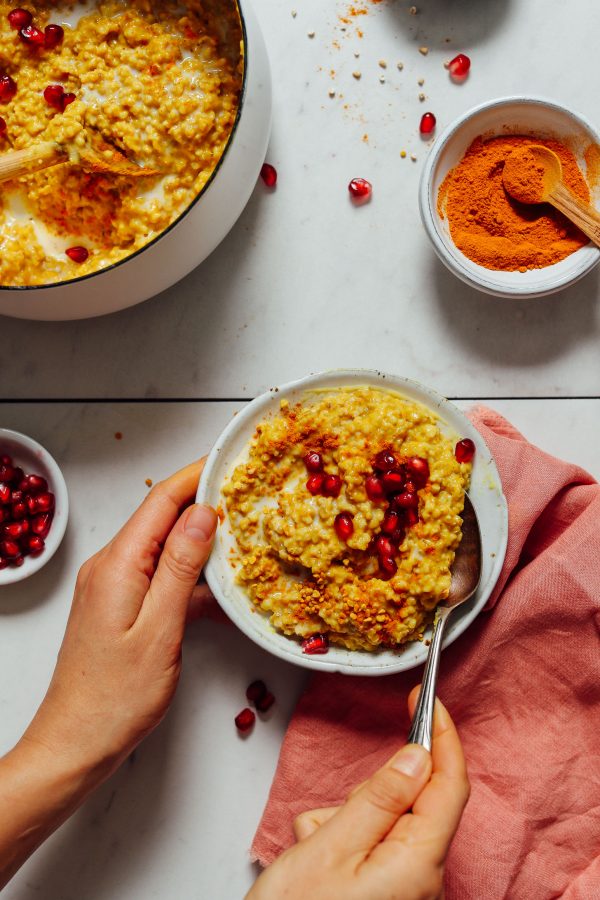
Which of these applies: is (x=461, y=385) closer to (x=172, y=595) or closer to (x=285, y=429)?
(x=285, y=429)

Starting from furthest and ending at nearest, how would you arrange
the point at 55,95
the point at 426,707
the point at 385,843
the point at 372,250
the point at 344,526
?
the point at 372,250
the point at 55,95
the point at 344,526
the point at 426,707
the point at 385,843

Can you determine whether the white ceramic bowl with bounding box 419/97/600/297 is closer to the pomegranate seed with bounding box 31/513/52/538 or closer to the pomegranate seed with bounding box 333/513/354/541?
the pomegranate seed with bounding box 333/513/354/541

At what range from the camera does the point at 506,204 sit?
173 centimetres

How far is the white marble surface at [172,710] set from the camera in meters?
1.83

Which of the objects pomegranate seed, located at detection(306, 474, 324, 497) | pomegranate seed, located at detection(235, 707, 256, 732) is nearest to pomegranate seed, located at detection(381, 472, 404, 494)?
pomegranate seed, located at detection(306, 474, 324, 497)

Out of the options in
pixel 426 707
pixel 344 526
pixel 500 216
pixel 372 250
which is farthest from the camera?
pixel 372 250

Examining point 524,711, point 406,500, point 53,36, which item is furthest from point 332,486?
point 53,36

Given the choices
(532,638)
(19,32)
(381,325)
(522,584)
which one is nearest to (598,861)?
(532,638)

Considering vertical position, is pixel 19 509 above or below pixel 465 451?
below

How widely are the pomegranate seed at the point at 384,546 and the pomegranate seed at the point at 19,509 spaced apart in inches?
30.7

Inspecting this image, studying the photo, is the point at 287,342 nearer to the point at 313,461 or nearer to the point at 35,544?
the point at 313,461

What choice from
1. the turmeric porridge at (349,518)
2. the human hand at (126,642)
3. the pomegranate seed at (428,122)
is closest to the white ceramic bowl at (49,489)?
the human hand at (126,642)

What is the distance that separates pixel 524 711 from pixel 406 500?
57cm

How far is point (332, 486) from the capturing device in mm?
1533
